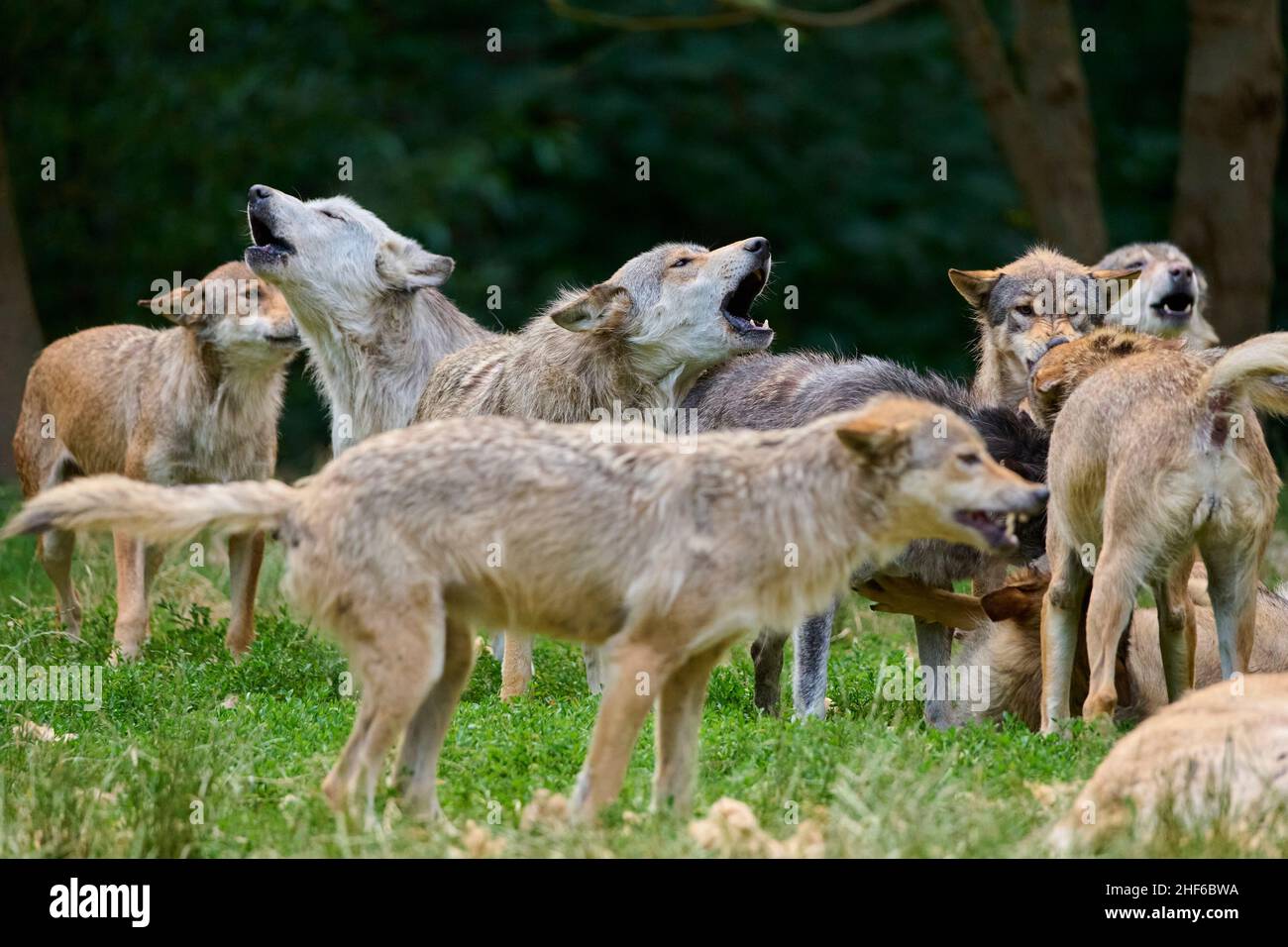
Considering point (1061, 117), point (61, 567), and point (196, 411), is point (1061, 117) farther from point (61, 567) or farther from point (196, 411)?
point (61, 567)

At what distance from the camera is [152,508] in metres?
4.91

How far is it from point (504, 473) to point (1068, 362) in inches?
121

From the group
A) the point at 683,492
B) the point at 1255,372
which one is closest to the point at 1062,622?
the point at 1255,372

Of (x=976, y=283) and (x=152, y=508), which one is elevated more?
(x=976, y=283)

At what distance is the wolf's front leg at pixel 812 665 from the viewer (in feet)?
24.1

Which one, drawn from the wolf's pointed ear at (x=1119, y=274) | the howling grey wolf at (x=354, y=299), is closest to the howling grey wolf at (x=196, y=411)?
the howling grey wolf at (x=354, y=299)

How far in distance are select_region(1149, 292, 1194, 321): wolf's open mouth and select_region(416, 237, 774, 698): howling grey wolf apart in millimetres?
2382

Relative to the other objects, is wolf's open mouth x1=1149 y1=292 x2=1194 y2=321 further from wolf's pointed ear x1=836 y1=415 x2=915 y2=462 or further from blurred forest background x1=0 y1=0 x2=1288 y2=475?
wolf's pointed ear x1=836 y1=415 x2=915 y2=462

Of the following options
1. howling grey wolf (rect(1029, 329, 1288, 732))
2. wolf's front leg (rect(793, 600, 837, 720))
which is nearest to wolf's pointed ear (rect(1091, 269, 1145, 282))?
howling grey wolf (rect(1029, 329, 1288, 732))

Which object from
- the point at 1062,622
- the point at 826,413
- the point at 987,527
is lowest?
the point at 1062,622

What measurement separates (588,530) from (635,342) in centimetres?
335
